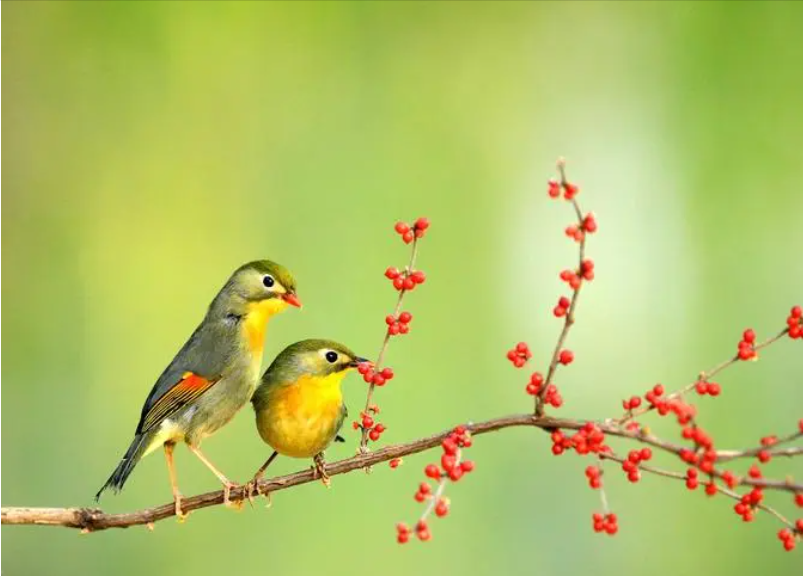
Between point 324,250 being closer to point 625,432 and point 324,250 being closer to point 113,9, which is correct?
point 113,9

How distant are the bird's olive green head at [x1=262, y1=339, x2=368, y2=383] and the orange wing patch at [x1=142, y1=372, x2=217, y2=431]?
0.55ft

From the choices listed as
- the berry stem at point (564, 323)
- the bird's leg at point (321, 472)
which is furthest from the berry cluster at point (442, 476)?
the bird's leg at point (321, 472)

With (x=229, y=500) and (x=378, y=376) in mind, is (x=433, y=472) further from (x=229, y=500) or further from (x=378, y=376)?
(x=229, y=500)

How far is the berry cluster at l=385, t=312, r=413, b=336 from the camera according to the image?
143 cm

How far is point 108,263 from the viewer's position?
4113 mm

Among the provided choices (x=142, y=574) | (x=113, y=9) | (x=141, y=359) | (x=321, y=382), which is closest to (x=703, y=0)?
(x=113, y=9)

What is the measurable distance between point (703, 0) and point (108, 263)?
9.54 ft

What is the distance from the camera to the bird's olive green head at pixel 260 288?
1460mm

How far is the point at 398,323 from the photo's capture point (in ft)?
4.75

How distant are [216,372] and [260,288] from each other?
0.14 m

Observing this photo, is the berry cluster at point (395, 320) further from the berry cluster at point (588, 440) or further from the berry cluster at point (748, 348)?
the berry cluster at point (748, 348)

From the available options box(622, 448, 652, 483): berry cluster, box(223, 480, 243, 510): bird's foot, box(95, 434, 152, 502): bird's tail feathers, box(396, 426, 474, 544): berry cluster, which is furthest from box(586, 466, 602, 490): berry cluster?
box(95, 434, 152, 502): bird's tail feathers

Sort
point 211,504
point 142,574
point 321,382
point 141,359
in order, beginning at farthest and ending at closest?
1. point 141,359
2. point 142,574
3. point 321,382
4. point 211,504

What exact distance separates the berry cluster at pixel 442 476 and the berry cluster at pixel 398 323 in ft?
0.55
